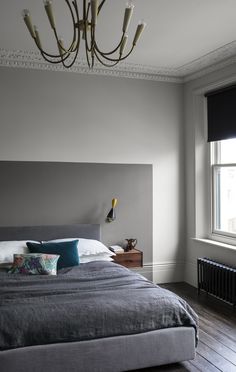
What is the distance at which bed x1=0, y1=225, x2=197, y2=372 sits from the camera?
2615mm

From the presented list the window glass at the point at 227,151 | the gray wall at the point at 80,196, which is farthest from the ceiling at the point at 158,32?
the gray wall at the point at 80,196

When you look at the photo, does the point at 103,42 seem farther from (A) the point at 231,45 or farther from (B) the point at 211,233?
(B) the point at 211,233

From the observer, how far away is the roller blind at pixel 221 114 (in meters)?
4.61

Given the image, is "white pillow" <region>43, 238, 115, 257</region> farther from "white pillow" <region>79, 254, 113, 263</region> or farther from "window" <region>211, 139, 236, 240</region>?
"window" <region>211, 139, 236, 240</region>

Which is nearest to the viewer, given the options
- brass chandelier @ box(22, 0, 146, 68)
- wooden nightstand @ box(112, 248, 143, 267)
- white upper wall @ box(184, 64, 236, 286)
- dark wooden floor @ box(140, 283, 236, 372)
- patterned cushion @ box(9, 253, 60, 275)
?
brass chandelier @ box(22, 0, 146, 68)

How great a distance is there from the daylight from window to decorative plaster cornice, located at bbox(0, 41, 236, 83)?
0.98 meters

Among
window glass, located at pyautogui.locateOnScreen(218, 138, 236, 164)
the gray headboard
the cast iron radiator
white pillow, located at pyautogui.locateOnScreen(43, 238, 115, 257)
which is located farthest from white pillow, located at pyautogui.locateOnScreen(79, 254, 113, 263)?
window glass, located at pyautogui.locateOnScreen(218, 138, 236, 164)

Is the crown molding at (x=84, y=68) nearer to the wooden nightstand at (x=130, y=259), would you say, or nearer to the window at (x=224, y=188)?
the window at (x=224, y=188)

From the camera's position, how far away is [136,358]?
9.34 feet

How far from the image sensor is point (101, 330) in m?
2.77

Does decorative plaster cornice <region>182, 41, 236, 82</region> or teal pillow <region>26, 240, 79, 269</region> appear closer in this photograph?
teal pillow <region>26, 240, 79, 269</region>

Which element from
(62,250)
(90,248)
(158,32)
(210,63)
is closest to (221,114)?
(210,63)

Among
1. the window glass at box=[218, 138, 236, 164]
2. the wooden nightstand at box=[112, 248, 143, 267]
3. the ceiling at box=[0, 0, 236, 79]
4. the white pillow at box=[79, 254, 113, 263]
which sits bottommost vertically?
the wooden nightstand at box=[112, 248, 143, 267]

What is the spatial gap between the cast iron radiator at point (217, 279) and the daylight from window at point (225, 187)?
505 mm
